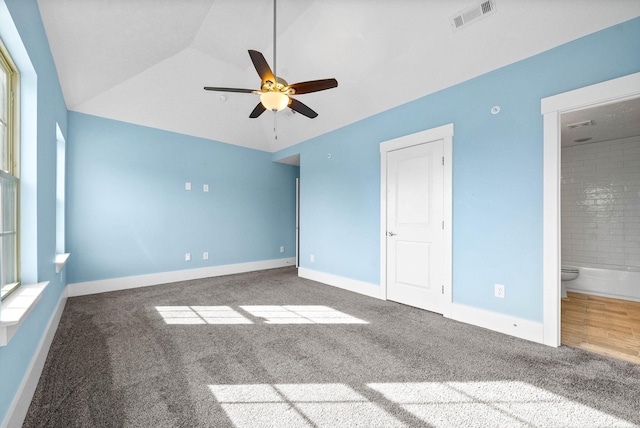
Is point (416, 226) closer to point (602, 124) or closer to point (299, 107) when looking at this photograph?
point (299, 107)

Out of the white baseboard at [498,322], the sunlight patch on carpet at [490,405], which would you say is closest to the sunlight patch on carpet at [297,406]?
the sunlight patch on carpet at [490,405]

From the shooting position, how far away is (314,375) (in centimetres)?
191

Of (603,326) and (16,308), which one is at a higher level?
(16,308)

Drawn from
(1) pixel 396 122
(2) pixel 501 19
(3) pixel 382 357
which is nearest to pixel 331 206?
(1) pixel 396 122

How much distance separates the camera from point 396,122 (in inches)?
143

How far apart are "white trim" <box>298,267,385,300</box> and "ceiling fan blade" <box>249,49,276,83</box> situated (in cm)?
290

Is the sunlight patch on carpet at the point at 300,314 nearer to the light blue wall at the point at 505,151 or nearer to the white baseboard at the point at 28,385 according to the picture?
the light blue wall at the point at 505,151

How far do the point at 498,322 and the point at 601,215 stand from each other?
3.19m

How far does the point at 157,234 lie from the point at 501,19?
203 inches

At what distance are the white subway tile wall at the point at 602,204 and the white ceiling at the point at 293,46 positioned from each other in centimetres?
302

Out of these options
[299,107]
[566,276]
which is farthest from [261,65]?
[566,276]

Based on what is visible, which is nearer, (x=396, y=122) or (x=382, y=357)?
(x=382, y=357)

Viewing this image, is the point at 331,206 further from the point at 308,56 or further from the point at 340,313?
the point at 308,56

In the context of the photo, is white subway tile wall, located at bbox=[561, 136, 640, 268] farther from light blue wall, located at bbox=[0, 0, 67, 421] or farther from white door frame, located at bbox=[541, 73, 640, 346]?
light blue wall, located at bbox=[0, 0, 67, 421]
